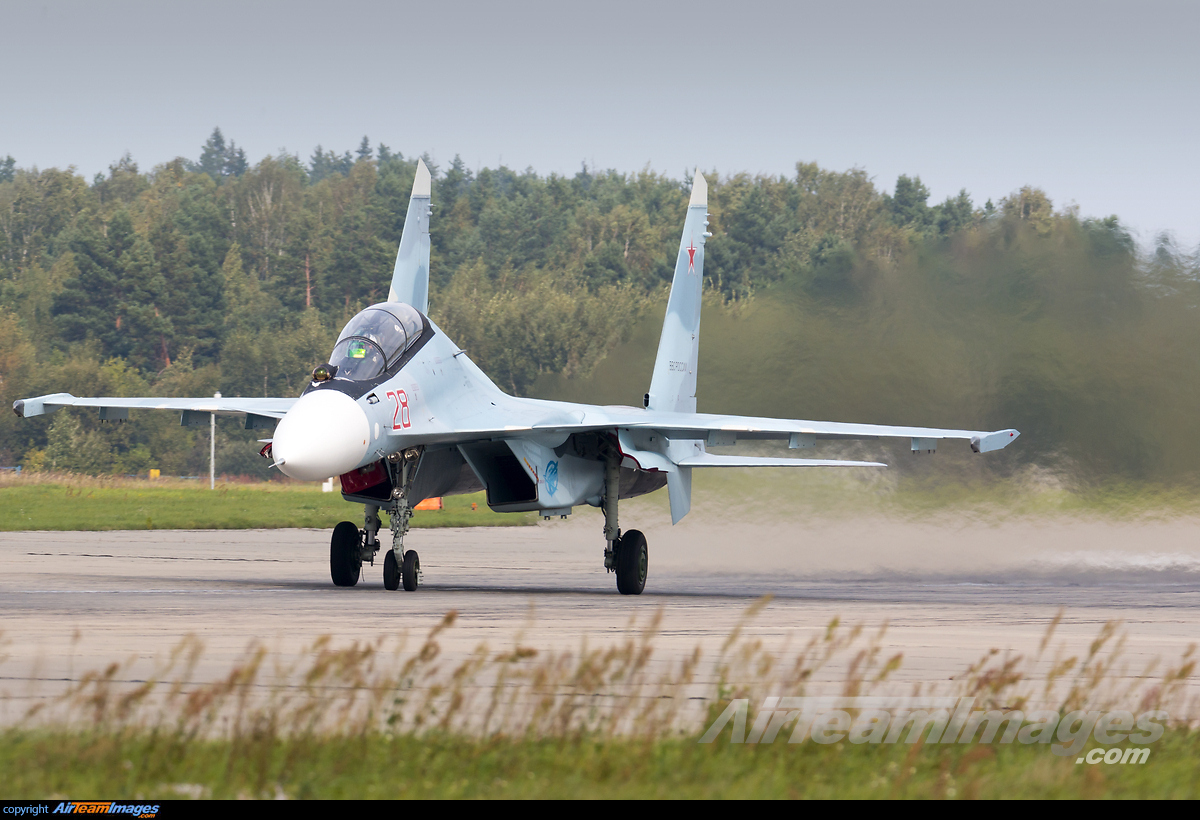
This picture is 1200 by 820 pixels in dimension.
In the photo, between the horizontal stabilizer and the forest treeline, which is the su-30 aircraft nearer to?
the horizontal stabilizer

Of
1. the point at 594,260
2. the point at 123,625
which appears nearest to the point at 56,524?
the point at 123,625

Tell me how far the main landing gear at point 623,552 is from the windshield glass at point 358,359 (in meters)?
3.82

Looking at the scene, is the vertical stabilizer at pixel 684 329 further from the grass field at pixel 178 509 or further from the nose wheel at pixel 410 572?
the grass field at pixel 178 509

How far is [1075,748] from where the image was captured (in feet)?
21.6

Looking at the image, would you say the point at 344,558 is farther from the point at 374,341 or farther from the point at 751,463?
the point at 751,463

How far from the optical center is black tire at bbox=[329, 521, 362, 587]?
1716 centimetres

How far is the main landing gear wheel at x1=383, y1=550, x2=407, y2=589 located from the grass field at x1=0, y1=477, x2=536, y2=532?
48.6 feet

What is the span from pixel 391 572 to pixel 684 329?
23.4ft

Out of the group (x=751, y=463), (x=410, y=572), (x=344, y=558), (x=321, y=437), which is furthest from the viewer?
(x=751, y=463)

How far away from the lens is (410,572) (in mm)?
16188

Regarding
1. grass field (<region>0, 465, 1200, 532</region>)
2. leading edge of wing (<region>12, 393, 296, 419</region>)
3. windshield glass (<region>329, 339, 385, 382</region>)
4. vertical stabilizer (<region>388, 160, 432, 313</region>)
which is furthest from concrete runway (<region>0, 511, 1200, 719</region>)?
vertical stabilizer (<region>388, 160, 432, 313</region>)

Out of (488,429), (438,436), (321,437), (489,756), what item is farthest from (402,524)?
(489,756)

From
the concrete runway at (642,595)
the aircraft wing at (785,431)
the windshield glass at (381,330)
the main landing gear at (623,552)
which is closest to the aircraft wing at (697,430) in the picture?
the aircraft wing at (785,431)

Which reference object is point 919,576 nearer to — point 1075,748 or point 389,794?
point 1075,748
